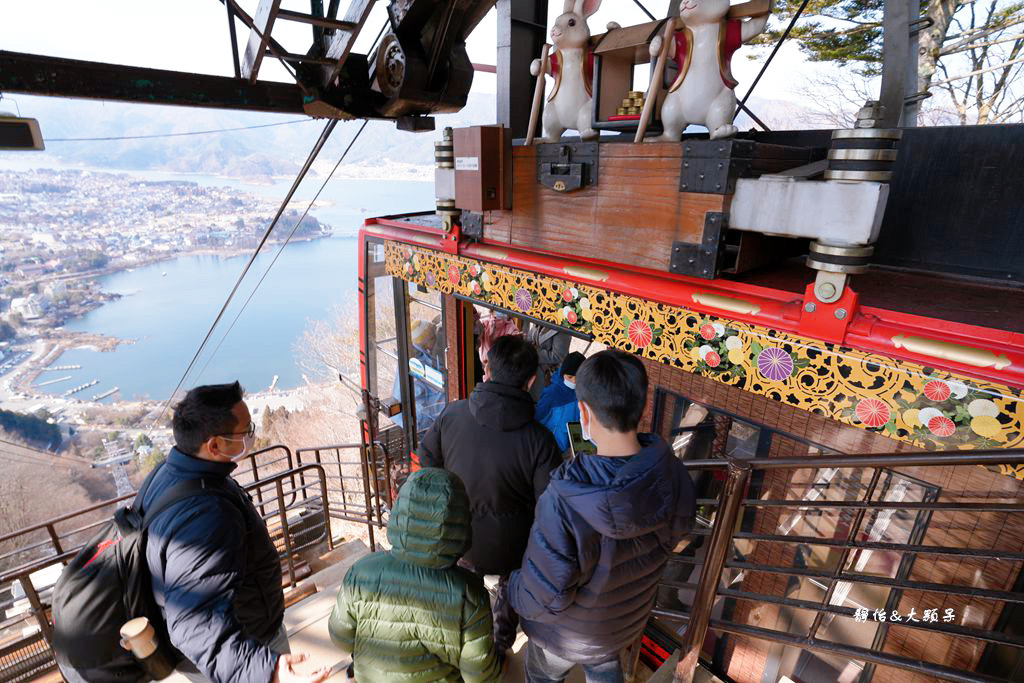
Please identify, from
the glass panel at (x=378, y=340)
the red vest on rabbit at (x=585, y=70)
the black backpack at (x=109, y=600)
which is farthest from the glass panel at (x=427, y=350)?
the black backpack at (x=109, y=600)

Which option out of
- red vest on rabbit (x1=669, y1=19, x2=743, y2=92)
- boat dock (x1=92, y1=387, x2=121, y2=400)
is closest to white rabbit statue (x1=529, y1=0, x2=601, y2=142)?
red vest on rabbit (x1=669, y1=19, x2=743, y2=92)

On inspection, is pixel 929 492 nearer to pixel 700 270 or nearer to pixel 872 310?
pixel 872 310

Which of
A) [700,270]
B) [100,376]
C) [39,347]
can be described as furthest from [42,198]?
[700,270]

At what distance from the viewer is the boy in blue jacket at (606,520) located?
4.49ft

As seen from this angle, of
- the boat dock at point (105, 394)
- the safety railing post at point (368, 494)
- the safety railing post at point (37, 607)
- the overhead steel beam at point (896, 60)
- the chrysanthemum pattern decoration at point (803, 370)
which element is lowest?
the boat dock at point (105, 394)

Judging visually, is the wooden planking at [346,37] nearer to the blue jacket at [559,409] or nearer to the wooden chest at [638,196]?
the wooden chest at [638,196]

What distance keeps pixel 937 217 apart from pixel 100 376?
37.6 meters

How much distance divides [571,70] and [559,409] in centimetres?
180

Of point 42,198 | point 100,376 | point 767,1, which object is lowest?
point 100,376

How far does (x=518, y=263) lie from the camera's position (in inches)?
108

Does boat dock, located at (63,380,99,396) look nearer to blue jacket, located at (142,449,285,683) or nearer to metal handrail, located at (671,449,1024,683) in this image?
blue jacket, located at (142,449,285,683)

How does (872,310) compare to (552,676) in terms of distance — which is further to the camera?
(552,676)

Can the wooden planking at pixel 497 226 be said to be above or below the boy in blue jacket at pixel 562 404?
above

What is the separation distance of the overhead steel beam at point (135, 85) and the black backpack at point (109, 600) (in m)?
2.31
